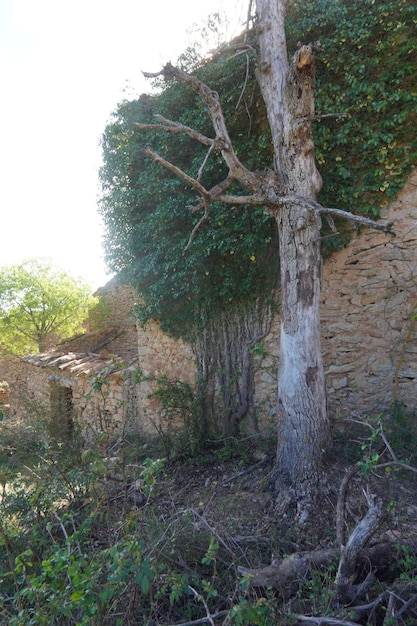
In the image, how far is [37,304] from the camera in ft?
35.5

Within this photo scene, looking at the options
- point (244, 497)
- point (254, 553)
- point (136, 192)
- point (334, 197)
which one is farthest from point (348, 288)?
point (136, 192)

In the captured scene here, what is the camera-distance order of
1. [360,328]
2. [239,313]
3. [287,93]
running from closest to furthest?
[287,93]
[360,328]
[239,313]

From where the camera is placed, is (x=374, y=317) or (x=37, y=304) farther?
(x=37, y=304)

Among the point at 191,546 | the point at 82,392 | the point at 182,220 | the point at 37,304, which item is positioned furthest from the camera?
the point at 37,304

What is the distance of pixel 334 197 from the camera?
16.4 ft

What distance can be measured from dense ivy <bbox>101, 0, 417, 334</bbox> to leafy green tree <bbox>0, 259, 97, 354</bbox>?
450cm

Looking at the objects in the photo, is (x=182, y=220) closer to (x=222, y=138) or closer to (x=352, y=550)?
(x=222, y=138)

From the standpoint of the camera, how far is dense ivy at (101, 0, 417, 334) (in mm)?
4629

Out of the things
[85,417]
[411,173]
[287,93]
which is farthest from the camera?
[85,417]

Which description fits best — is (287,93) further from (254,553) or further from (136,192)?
(254,553)

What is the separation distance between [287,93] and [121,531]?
427 cm

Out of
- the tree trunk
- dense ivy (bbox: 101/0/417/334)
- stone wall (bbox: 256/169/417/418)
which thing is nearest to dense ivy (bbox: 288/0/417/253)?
dense ivy (bbox: 101/0/417/334)

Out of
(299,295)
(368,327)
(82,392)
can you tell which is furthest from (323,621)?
(82,392)

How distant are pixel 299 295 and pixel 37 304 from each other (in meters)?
8.79
